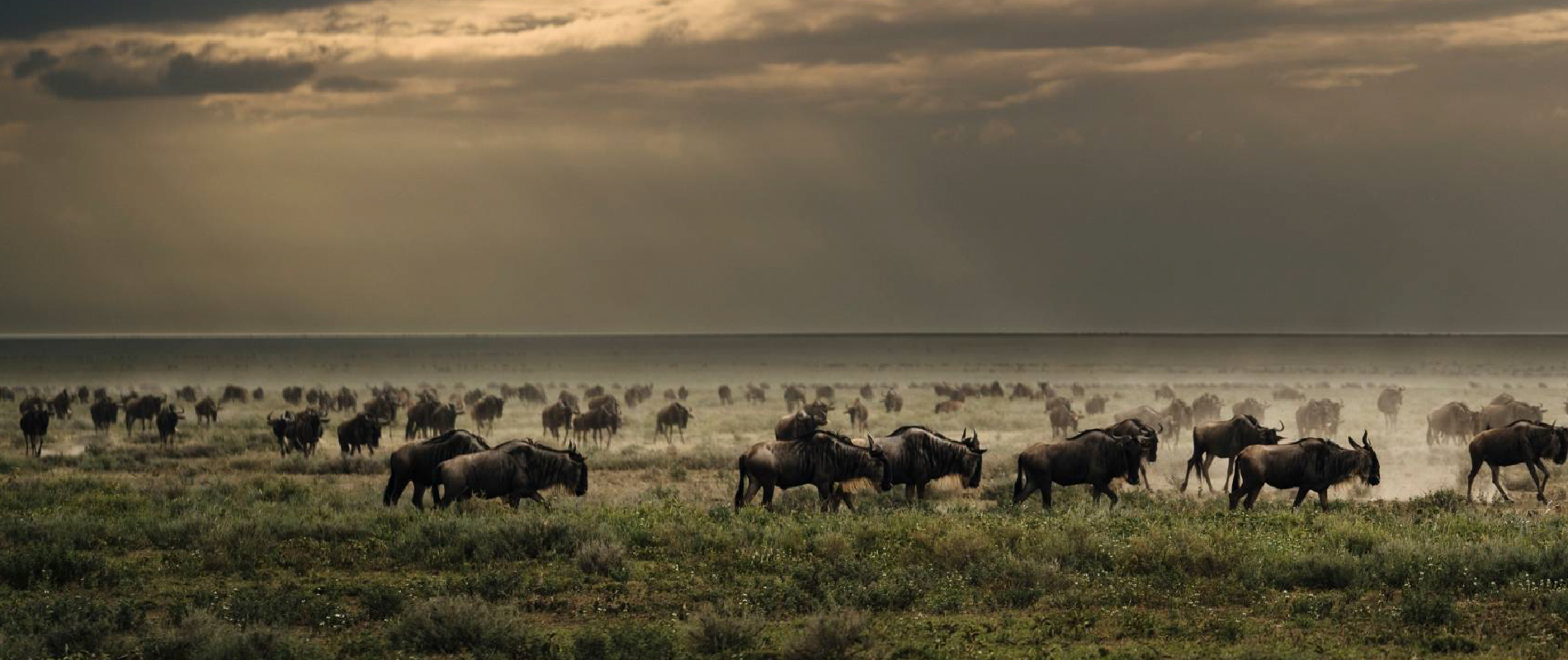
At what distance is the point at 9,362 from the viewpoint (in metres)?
149

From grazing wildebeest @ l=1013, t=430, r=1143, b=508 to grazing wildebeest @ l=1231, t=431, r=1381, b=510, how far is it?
172 cm

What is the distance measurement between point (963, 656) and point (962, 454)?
35.4 ft

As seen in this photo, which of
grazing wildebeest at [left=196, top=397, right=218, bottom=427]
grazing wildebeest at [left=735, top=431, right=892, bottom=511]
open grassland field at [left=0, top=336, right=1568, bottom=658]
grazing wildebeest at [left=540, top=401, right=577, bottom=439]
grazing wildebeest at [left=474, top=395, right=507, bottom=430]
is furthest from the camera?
grazing wildebeest at [left=196, top=397, right=218, bottom=427]

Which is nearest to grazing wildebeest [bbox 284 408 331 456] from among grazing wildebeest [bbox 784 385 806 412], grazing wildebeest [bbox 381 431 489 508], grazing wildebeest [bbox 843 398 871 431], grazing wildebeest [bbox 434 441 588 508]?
grazing wildebeest [bbox 381 431 489 508]

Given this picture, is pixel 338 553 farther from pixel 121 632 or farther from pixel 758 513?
pixel 758 513

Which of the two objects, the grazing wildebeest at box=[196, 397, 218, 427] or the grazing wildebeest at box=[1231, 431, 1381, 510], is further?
the grazing wildebeest at box=[196, 397, 218, 427]

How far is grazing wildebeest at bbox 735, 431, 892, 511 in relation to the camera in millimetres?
22328

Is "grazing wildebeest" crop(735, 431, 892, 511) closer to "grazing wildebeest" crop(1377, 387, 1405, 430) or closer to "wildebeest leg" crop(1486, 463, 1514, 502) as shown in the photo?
"wildebeest leg" crop(1486, 463, 1514, 502)

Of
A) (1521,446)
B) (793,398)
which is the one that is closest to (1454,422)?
(1521,446)

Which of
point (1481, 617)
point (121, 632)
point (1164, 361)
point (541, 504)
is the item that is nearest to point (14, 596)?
point (121, 632)

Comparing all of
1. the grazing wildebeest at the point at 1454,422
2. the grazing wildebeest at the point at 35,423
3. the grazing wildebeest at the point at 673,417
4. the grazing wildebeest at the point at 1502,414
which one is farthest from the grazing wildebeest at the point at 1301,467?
the grazing wildebeest at the point at 35,423

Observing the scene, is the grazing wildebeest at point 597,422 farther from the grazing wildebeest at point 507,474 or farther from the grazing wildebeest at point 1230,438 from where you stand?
the grazing wildebeest at point 1230,438

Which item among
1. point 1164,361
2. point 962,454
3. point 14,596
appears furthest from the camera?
point 1164,361

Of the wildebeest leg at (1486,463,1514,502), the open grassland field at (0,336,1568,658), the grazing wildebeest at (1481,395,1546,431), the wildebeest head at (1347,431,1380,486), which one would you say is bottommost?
the open grassland field at (0,336,1568,658)
